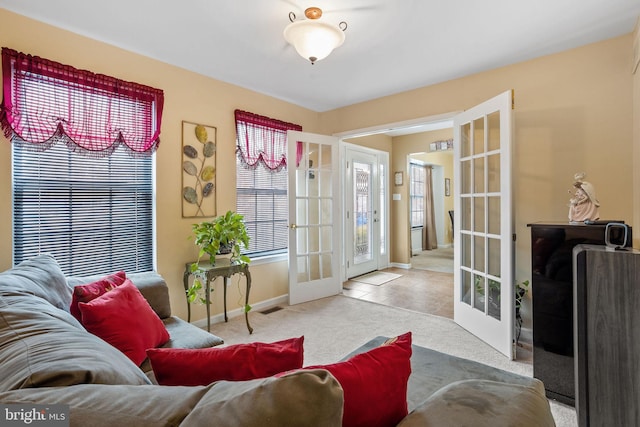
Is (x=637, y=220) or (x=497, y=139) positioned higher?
(x=497, y=139)

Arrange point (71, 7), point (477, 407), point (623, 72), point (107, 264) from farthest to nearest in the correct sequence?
point (107, 264), point (623, 72), point (71, 7), point (477, 407)

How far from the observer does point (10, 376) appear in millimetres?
712

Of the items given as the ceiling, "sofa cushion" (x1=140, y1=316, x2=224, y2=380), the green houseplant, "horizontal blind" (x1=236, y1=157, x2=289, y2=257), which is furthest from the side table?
the ceiling

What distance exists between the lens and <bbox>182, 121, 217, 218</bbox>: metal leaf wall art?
3.06 meters

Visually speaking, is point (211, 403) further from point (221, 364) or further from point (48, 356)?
point (48, 356)

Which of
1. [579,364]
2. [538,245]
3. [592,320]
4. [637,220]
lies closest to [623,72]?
[637,220]

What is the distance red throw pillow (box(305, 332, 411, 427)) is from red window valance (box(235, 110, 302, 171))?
3061mm

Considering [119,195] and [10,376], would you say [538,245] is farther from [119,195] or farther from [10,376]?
[119,195]

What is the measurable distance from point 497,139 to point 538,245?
3.40 feet

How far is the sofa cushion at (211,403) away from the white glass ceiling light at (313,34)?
2086mm

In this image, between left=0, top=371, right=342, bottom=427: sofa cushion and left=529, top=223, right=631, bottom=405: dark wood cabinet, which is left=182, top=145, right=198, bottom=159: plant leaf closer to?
left=0, top=371, right=342, bottom=427: sofa cushion

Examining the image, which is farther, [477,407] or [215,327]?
[215,327]

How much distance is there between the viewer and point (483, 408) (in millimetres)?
709

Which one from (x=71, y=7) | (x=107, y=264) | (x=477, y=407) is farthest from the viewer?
(x=107, y=264)
